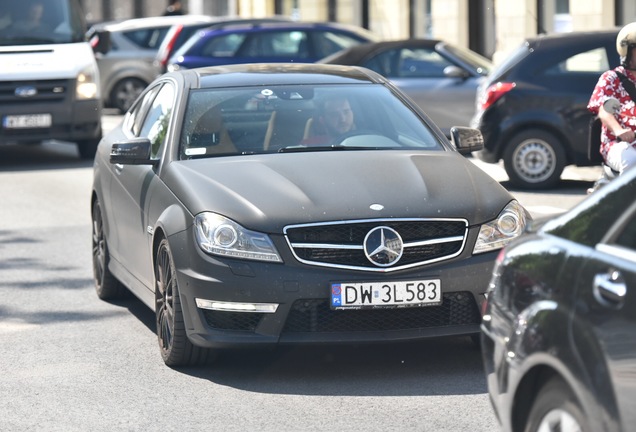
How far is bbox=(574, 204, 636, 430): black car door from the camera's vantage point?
156 inches

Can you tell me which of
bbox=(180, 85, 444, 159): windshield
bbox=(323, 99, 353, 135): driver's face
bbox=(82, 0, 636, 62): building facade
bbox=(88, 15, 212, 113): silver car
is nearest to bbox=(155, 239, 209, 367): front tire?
bbox=(180, 85, 444, 159): windshield

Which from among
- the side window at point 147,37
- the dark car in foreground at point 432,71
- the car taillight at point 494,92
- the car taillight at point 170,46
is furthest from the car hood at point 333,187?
the side window at point 147,37

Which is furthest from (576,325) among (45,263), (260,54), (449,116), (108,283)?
(260,54)

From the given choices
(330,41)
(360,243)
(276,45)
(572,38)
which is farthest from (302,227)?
(276,45)

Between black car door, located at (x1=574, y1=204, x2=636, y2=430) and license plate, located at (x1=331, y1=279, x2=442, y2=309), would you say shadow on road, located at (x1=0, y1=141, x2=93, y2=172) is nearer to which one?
license plate, located at (x1=331, y1=279, x2=442, y2=309)

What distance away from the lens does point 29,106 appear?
18.6 meters

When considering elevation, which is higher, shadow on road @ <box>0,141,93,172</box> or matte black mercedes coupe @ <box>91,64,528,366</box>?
matte black mercedes coupe @ <box>91,64,528,366</box>

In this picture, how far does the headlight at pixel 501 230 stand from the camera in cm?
714

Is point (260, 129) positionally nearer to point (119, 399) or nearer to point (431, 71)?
point (119, 399)

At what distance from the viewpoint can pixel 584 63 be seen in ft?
49.2

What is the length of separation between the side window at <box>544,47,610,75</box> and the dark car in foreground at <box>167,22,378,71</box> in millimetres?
8118

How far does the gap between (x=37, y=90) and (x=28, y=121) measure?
39 cm

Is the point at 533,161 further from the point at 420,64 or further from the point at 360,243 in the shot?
the point at 360,243

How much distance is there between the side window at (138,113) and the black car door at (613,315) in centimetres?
527
